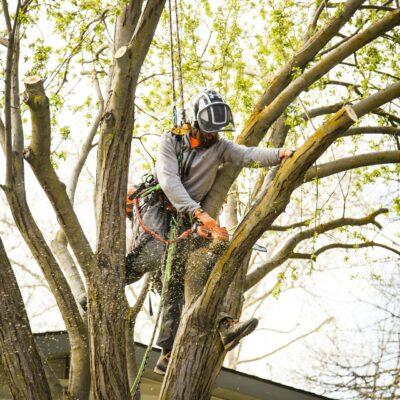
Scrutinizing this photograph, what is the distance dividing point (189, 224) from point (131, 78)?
1.11 metres

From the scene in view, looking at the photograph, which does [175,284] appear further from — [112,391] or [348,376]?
[348,376]

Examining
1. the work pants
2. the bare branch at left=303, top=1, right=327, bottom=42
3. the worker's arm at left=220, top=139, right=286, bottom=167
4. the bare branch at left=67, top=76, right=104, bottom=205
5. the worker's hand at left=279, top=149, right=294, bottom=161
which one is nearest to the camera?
the worker's hand at left=279, top=149, right=294, bottom=161

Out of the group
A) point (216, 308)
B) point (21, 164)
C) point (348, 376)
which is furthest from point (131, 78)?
point (348, 376)

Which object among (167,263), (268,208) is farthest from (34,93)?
(268,208)

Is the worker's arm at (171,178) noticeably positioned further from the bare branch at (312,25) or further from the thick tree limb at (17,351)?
the bare branch at (312,25)

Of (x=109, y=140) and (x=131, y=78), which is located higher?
(x=131, y=78)

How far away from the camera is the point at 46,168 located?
524 centimetres

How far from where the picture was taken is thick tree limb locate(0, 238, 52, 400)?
503cm

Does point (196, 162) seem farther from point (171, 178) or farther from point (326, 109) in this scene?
point (326, 109)

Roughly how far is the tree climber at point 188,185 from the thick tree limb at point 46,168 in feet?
1.49

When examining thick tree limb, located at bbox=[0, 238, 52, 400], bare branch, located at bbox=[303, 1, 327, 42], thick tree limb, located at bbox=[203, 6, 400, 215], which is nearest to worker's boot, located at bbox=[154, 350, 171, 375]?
thick tree limb, located at bbox=[0, 238, 52, 400]

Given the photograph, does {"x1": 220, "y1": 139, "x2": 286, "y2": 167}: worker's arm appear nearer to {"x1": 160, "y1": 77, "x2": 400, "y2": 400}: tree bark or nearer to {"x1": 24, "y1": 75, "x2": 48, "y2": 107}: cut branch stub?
{"x1": 160, "y1": 77, "x2": 400, "y2": 400}: tree bark

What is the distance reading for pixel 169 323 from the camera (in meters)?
5.83

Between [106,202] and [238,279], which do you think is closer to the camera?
[106,202]
